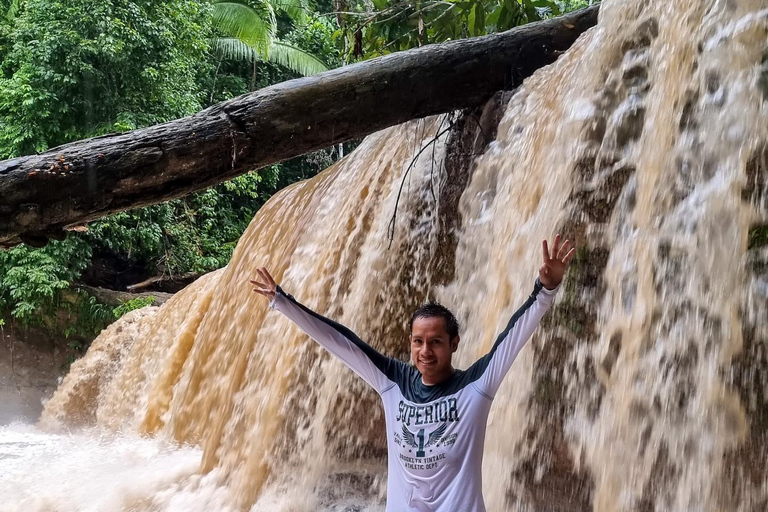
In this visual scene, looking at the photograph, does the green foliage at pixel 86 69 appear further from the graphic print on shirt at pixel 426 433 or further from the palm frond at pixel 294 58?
the graphic print on shirt at pixel 426 433

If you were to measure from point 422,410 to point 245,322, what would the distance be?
3.70 metres

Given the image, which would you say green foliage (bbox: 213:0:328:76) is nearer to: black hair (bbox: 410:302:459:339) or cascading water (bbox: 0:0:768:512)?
cascading water (bbox: 0:0:768:512)

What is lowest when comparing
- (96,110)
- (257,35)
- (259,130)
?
(259,130)

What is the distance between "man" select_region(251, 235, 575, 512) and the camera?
172 centimetres

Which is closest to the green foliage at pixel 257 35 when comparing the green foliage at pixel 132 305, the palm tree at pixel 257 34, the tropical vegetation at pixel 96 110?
the palm tree at pixel 257 34

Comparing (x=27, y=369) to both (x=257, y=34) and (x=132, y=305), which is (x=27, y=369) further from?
(x=257, y=34)

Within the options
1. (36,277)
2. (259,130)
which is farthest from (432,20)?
(36,277)

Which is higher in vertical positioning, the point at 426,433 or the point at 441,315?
the point at 441,315

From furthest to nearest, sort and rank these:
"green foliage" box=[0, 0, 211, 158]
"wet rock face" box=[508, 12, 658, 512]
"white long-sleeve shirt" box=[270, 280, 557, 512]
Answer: "green foliage" box=[0, 0, 211, 158]
"wet rock face" box=[508, 12, 658, 512]
"white long-sleeve shirt" box=[270, 280, 557, 512]

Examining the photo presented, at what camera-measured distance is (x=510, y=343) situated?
5.88 ft

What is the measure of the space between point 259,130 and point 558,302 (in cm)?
149

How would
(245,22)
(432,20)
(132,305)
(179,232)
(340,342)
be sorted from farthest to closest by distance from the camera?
(245,22) < (179,232) < (132,305) < (432,20) < (340,342)

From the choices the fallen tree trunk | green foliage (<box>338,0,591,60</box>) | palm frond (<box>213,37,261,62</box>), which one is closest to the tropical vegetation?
palm frond (<box>213,37,261,62</box>)

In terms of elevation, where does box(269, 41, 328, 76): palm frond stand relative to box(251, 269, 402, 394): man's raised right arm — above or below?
above
